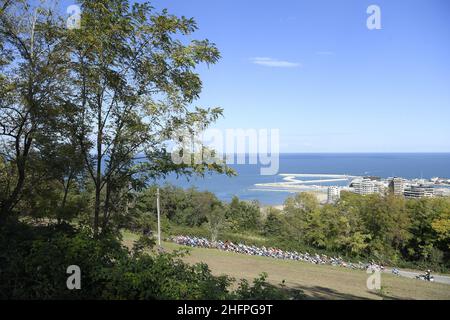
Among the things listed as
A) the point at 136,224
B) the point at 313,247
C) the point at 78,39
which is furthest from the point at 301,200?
the point at 78,39

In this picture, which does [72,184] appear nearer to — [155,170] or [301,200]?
[155,170]

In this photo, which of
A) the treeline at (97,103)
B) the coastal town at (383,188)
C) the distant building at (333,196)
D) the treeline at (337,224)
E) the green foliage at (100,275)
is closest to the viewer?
the green foliage at (100,275)

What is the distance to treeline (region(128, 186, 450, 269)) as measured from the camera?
2425 cm

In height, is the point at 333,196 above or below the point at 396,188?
below

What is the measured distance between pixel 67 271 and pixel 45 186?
2.96 meters

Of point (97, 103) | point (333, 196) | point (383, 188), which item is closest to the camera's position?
point (97, 103)

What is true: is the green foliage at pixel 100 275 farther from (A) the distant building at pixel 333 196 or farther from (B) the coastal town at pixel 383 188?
(B) the coastal town at pixel 383 188

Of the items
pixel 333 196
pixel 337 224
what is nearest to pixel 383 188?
pixel 333 196

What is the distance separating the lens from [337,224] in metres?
26.1

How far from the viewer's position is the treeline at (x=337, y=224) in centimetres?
2425

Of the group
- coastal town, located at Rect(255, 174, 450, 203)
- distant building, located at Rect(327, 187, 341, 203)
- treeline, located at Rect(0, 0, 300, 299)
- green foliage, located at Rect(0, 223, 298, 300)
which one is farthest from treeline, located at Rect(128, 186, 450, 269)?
green foliage, located at Rect(0, 223, 298, 300)

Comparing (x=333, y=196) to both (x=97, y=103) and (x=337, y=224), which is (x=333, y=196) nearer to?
(x=337, y=224)

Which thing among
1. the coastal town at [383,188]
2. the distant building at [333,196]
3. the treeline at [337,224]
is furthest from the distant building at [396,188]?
the distant building at [333,196]

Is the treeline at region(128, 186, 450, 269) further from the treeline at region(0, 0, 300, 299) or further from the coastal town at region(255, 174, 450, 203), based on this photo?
the treeline at region(0, 0, 300, 299)
